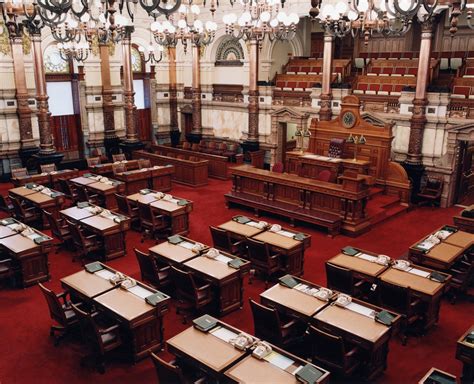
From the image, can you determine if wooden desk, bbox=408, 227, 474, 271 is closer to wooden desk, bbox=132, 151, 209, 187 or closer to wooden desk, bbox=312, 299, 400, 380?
wooden desk, bbox=312, 299, 400, 380

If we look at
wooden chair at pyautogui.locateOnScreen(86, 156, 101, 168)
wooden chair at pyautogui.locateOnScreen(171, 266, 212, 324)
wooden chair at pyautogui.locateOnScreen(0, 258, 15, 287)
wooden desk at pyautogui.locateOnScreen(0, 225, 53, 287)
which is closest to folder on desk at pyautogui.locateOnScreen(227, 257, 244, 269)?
wooden chair at pyautogui.locateOnScreen(171, 266, 212, 324)

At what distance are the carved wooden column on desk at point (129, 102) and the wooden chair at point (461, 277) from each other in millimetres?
12353

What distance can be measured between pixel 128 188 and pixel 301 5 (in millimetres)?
8164

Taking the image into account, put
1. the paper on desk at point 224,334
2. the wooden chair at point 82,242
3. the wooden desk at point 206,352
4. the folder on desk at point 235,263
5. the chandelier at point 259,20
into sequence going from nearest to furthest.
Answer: the wooden desk at point 206,352 → the paper on desk at point 224,334 → the folder on desk at point 235,263 → the wooden chair at point 82,242 → the chandelier at point 259,20

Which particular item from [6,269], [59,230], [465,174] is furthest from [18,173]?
[465,174]

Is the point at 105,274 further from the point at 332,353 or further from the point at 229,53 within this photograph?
the point at 229,53

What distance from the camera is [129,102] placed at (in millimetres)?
16891

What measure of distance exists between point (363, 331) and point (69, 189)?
9.30m

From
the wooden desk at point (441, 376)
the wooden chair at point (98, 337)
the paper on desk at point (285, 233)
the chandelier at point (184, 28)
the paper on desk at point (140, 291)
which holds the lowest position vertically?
the wooden chair at point (98, 337)

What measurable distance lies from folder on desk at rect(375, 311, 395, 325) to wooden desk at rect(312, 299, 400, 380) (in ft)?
0.14

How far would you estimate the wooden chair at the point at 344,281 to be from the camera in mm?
6777

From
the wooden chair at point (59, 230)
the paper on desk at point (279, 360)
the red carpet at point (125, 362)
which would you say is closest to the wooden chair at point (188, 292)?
the red carpet at point (125, 362)

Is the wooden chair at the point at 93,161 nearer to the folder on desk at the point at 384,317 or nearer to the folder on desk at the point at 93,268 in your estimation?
the folder on desk at the point at 93,268

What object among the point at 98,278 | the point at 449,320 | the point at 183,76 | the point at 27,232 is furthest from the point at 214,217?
the point at 183,76
